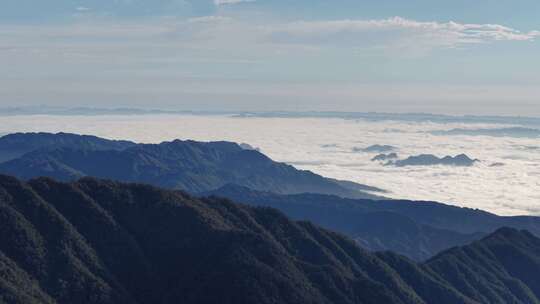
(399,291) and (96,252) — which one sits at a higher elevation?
(96,252)

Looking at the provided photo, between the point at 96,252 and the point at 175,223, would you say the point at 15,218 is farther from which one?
the point at 175,223

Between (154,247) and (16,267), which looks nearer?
(16,267)

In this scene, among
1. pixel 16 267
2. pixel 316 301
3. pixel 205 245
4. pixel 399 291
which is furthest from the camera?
pixel 399 291

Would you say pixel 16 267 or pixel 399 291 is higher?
pixel 16 267

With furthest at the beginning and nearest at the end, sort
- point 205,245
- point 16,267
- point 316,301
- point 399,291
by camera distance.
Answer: point 399,291 → point 205,245 → point 316,301 → point 16,267

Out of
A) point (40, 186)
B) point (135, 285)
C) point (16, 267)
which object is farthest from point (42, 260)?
point (40, 186)

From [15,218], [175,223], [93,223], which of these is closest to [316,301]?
[175,223]

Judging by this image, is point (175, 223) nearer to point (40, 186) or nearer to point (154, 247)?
point (154, 247)

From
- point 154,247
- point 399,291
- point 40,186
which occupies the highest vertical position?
point 40,186

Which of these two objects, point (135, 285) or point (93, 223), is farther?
point (93, 223)
